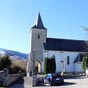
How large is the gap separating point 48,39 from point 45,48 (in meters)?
3.65

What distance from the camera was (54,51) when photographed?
69.2 meters

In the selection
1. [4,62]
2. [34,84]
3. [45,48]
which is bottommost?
[34,84]

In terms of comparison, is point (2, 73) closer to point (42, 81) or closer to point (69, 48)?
point (42, 81)

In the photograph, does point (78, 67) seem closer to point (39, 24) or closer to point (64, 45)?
point (64, 45)

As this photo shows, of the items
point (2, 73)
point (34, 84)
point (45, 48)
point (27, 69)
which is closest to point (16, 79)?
point (2, 73)

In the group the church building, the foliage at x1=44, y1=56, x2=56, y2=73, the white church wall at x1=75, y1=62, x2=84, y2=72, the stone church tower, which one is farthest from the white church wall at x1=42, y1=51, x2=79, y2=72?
the foliage at x1=44, y1=56, x2=56, y2=73

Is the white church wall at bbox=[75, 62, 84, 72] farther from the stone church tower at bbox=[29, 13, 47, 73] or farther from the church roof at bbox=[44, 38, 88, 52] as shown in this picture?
the stone church tower at bbox=[29, 13, 47, 73]

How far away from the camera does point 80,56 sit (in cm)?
6912

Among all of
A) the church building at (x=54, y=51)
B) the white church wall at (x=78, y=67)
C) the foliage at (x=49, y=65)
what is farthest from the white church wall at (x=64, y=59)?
the foliage at (x=49, y=65)

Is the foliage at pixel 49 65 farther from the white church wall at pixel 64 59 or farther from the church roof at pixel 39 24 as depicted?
the church roof at pixel 39 24

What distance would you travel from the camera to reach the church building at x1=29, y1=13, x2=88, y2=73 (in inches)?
2704

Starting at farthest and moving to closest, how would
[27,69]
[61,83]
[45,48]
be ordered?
[45,48] → [27,69] → [61,83]

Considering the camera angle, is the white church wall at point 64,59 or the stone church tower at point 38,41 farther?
the white church wall at point 64,59

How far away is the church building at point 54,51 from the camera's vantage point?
→ 68.7 m
